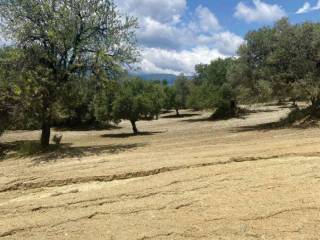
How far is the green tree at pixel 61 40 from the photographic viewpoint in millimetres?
21031

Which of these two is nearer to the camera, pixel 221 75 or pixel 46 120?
pixel 46 120

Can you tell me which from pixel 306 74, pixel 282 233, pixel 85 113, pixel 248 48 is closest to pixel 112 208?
pixel 282 233

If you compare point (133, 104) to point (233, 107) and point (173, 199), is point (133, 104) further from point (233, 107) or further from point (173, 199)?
point (173, 199)

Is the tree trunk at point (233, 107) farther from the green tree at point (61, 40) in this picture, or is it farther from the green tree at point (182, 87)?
the green tree at point (61, 40)

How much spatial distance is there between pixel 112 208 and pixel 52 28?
526 inches

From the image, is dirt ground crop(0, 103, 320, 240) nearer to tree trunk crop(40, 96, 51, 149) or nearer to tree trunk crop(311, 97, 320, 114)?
tree trunk crop(40, 96, 51, 149)

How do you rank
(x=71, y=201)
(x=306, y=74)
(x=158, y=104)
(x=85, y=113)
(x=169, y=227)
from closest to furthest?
(x=169, y=227), (x=71, y=201), (x=306, y=74), (x=158, y=104), (x=85, y=113)

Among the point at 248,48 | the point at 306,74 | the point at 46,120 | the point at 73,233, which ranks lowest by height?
the point at 73,233

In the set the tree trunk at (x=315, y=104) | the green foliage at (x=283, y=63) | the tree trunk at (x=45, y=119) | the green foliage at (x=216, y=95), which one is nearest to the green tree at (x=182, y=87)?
the green foliage at (x=216, y=95)

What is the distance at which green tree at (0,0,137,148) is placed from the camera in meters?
21.0

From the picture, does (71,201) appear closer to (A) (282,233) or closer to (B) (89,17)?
(A) (282,233)

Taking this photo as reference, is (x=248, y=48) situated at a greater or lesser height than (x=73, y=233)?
greater

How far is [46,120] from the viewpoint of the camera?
22.5m

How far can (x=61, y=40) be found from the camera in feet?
68.6
